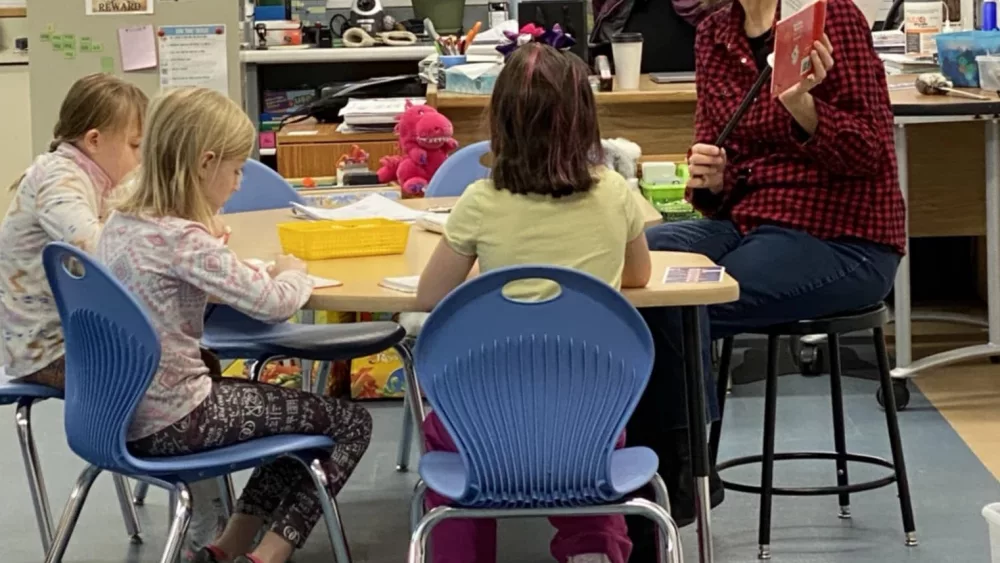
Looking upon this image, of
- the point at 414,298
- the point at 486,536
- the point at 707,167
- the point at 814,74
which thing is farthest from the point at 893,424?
the point at 414,298

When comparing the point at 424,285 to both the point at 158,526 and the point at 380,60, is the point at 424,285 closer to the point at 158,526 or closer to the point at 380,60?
the point at 158,526

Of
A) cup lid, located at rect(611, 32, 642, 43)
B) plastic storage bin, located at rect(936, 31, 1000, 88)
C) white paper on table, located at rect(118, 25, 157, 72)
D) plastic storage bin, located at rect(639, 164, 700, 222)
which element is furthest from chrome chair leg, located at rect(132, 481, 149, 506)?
plastic storage bin, located at rect(936, 31, 1000, 88)

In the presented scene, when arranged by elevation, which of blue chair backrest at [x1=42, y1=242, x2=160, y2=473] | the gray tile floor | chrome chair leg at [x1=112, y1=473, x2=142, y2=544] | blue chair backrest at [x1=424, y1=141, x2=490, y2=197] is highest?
blue chair backrest at [x1=424, y1=141, x2=490, y2=197]

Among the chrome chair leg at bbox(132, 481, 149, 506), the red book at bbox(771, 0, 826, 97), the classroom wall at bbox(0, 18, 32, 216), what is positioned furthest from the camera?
the classroom wall at bbox(0, 18, 32, 216)

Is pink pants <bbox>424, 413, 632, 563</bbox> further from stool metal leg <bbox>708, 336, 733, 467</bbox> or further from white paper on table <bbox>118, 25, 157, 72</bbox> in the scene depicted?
white paper on table <bbox>118, 25, 157, 72</bbox>

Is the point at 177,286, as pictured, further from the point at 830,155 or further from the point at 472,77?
the point at 472,77

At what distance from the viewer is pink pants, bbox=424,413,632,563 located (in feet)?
7.06

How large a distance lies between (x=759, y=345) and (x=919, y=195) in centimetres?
66

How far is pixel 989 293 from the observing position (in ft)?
12.5

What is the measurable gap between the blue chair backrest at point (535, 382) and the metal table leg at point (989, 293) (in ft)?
6.72

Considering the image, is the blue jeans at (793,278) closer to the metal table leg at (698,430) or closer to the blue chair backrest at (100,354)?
the metal table leg at (698,430)

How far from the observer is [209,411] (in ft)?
7.19

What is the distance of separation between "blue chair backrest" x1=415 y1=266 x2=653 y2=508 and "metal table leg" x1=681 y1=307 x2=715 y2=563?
39cm

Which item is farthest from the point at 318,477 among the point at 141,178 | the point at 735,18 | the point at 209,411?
the point at 735,18
